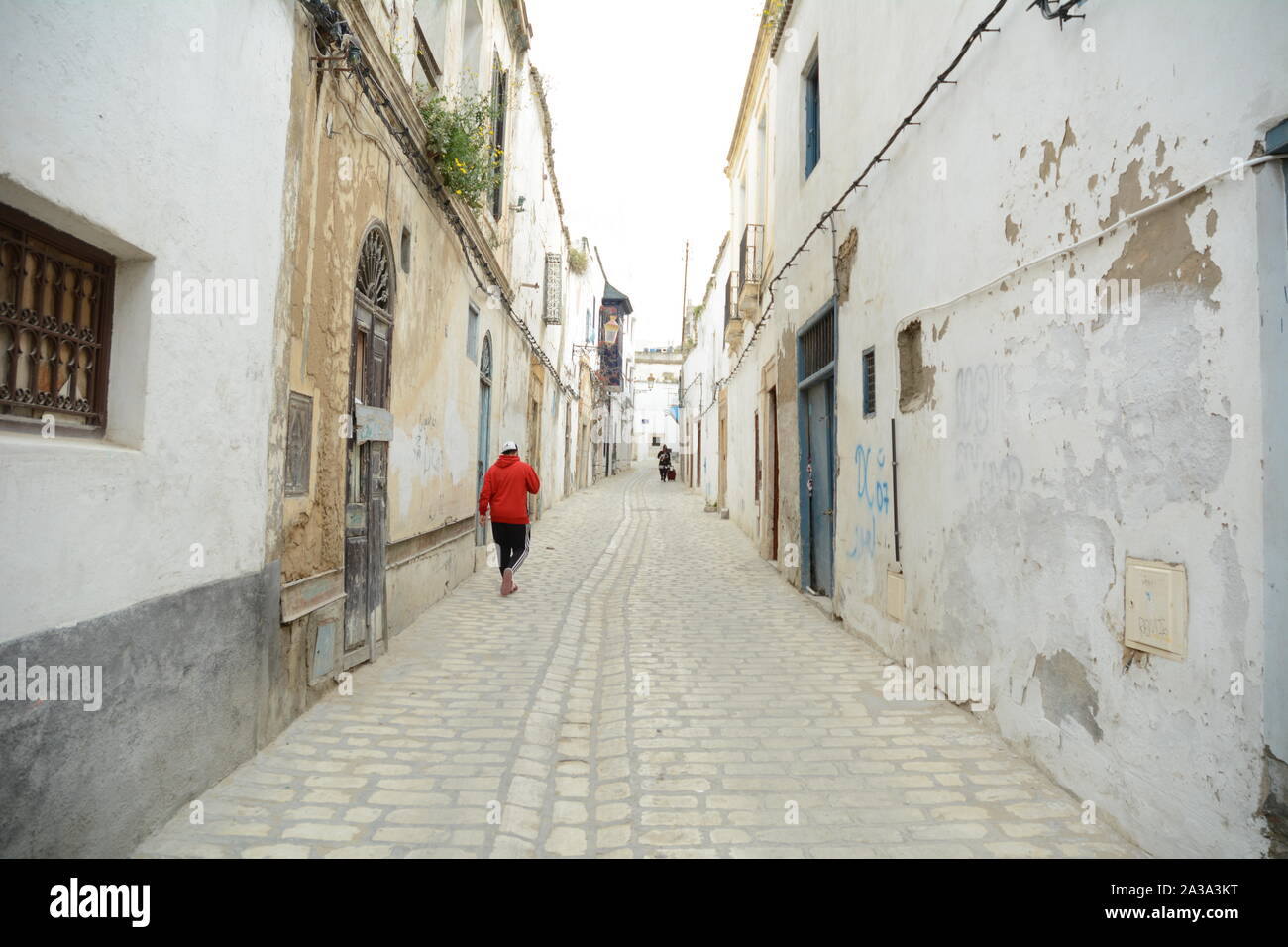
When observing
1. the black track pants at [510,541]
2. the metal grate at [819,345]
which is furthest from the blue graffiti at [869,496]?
the black track pants at [510,541]

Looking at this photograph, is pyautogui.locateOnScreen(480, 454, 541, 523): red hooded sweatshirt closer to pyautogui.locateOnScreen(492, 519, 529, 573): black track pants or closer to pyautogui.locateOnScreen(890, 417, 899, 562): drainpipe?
pyautogui.locateOnScreen(492, 519, 529, 573): black track pants

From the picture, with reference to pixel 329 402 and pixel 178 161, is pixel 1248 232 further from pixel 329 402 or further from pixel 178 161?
pixel 329 402

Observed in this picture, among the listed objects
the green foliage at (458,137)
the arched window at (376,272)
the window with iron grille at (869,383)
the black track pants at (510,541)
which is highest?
the green foliage at (458,137)

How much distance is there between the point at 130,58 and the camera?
2.70 metres

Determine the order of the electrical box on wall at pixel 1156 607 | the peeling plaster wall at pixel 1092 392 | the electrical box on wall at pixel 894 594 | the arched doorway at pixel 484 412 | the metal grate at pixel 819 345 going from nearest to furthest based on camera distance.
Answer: the peeling plaster wall at pixel 1092 392, the electrical box on wall at pixel 1156 607, the electrical box on wall at pixel 894 594, the metal grate at pixel 819 345, the arched doorway at pixel 484 412

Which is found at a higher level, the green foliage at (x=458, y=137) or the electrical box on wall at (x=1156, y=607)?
the green foliage at (x=458, y=137)

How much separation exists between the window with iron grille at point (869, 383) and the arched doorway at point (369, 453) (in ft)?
12.8

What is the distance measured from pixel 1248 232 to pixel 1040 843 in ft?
7.71

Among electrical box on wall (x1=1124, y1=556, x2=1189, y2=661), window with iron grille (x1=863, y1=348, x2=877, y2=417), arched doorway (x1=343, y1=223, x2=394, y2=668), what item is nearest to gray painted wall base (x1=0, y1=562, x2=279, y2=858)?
arched doorway (x1=343, y1=223, x2=394, y2=668)

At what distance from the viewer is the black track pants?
27.9ft

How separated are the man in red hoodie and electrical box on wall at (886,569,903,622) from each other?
4.02 metres

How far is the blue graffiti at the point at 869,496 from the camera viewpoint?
6.09 m

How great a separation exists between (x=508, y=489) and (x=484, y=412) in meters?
2.84

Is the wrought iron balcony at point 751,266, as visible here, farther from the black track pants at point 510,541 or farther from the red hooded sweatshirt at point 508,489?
the black track pants at point 510,541
